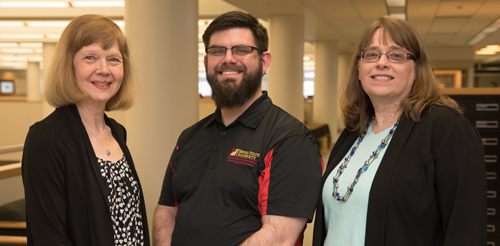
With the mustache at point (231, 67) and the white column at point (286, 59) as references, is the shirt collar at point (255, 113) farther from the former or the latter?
the white column at point (286, 59)

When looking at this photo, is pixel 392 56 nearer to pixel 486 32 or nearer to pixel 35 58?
pixel 486 32

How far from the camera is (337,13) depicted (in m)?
10.6

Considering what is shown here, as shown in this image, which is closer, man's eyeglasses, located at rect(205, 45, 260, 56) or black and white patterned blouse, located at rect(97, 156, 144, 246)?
black and white patterned blouse, located at rect(97, 156, 144, 246)

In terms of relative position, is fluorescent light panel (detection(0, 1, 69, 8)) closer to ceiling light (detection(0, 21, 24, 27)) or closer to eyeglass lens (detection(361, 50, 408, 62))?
ceiling light (detection(0, 21, 24, 27))

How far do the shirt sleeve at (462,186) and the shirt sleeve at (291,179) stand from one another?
477mm

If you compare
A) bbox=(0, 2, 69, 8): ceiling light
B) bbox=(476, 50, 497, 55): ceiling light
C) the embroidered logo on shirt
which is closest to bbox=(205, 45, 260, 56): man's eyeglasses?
the embroidered logo on shirt

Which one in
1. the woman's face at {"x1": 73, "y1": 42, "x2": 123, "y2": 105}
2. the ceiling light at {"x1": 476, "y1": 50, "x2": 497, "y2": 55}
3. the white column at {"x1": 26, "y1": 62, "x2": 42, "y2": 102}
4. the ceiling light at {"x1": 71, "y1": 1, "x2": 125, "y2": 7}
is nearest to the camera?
the woman's face at {"x1": 73, "y1": 42, "x2": 123, "y2": 105}

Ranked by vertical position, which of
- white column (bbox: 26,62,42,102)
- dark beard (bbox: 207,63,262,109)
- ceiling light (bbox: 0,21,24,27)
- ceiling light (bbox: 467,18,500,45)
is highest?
ceiling light (bbox: 467,18,500,45)

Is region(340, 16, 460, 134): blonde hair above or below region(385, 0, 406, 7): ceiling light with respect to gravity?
below

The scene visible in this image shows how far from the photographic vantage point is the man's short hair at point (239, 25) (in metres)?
1.97

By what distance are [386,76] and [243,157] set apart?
2.14 feet

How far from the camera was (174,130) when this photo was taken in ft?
16.6

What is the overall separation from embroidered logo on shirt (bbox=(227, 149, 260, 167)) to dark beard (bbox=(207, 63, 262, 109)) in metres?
0.22

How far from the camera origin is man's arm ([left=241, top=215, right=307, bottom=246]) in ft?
5.80
